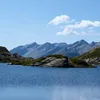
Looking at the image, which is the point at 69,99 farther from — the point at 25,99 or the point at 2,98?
the point at 2,98

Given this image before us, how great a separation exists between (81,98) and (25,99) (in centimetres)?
1310

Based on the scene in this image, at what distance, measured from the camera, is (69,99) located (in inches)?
2386

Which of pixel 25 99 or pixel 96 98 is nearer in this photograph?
pixel 25 99

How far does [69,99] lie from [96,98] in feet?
23.9

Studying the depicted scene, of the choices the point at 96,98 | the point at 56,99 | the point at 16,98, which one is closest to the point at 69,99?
the point at 56,99

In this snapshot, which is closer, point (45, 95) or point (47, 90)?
point (45, 95)

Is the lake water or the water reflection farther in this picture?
the lake water

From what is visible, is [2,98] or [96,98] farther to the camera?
[96,98]

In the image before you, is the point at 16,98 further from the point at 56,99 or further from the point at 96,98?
the point at 96,98

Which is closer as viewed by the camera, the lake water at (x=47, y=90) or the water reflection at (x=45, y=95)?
the water reflection at (x=45, y=95)

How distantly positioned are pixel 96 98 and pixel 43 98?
12483mm

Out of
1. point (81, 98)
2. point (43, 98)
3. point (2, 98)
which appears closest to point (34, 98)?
point (43, 98)

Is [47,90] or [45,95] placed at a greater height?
[47,90]

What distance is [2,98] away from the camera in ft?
196
